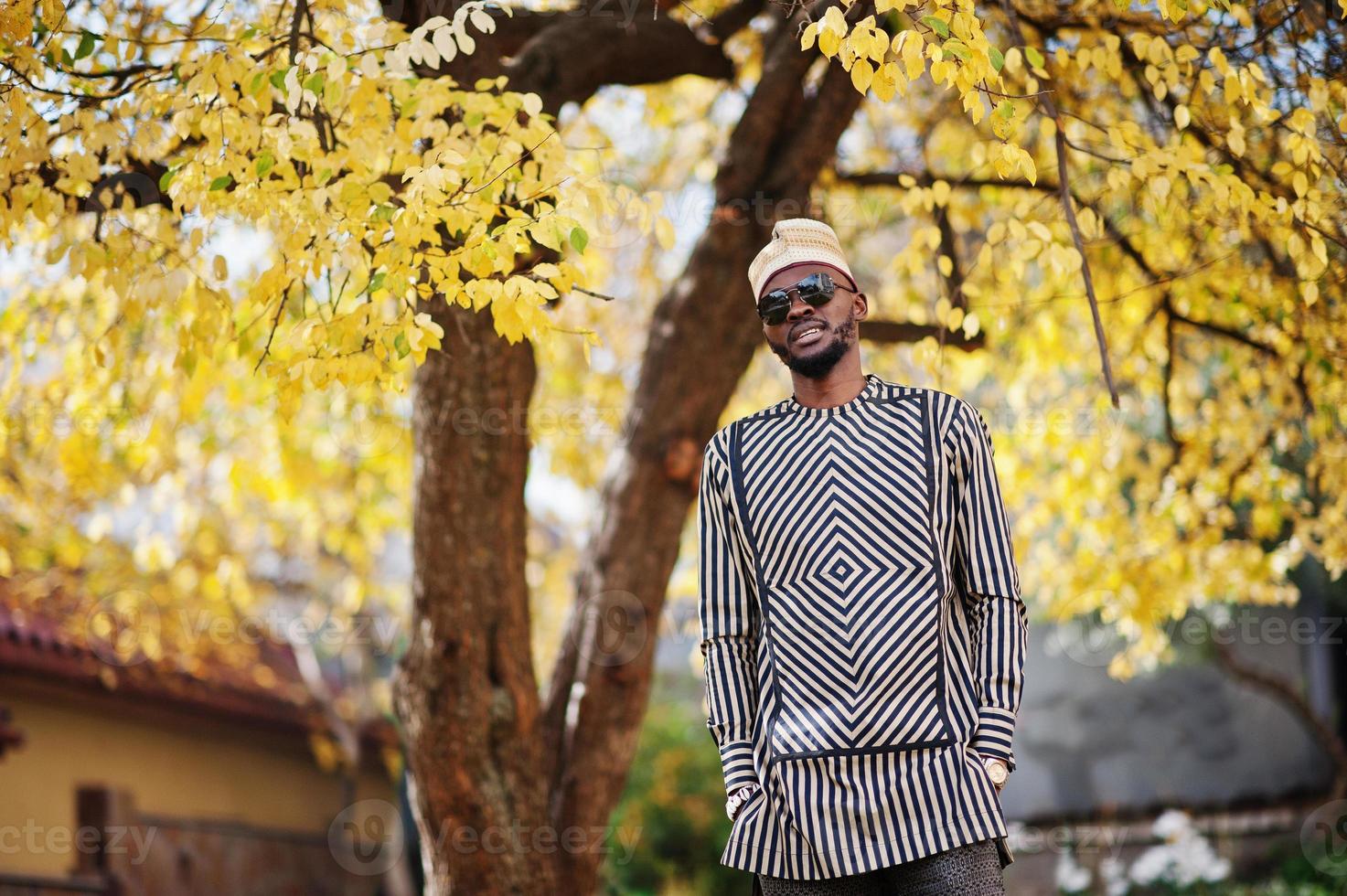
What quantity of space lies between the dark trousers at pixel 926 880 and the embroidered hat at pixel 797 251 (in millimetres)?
1175

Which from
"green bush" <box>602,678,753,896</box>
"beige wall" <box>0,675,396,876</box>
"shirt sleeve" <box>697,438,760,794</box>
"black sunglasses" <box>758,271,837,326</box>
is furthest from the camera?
"green bush" <box>602,678,753,896</box>

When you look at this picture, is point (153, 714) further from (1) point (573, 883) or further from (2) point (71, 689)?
(1) point (573, 883)

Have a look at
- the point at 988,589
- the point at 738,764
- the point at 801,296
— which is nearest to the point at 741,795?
the point at 738,764

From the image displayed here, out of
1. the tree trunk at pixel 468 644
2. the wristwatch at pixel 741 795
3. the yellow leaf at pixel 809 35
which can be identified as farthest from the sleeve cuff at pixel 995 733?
the tree trunk at pixel 468 644

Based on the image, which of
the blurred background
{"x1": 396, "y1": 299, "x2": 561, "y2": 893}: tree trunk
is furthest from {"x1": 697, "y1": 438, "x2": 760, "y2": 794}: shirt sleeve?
{"x1": 396, "y1": 299, "x2": 561, "y2": 893}: tree trunk

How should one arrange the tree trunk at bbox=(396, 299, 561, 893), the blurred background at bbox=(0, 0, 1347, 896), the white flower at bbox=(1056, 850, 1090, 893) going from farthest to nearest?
1. the white flower at bbox=(1056, 850, 1090, 893)
2. the tree trunk at bbox=(396, 299, 561, 893)
3. the blurred background at bbox=(0, 0, 1347, 896)

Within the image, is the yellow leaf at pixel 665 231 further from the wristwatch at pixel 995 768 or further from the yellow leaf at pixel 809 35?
the wristwatch at pixel 995 768

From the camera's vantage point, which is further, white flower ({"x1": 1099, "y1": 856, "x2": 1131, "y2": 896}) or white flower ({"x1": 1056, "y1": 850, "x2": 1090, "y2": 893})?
white flower ({"x1": 1056, "y1": 850, "x2": 1090, "y2": 893})

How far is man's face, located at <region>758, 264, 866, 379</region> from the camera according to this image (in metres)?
2.88

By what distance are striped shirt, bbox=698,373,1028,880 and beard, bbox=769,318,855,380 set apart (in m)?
0.08

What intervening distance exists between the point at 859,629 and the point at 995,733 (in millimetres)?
312

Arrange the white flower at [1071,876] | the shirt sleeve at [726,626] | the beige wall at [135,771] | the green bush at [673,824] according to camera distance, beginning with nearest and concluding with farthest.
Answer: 1. the shirt sleeve at [726,626]
2. the beige wall at [135,771]
3. the white flower at [1071,876]
4. the green bush at [673,824]

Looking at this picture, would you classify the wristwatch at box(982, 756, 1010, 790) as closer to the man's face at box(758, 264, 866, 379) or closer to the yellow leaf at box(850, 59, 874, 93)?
the man's face at box(758, 264, 866, 379)

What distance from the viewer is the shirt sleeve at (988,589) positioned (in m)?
2.62
